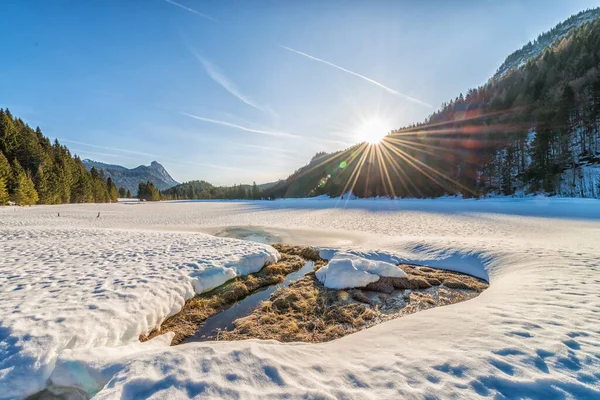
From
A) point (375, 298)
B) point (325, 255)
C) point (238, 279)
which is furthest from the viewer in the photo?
point (325, 255)

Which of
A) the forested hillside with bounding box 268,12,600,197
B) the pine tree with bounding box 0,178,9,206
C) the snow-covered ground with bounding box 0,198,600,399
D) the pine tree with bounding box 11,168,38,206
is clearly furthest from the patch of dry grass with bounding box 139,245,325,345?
the pine tree with bounding box 11,168,38,206

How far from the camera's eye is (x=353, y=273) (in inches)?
314

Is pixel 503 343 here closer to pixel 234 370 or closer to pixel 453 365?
pixel 453 365

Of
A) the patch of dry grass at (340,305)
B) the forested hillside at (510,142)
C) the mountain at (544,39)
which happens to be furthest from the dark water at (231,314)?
the mountain at (544,39)

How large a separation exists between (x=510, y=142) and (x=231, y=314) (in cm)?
7059

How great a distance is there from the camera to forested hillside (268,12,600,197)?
3866 cm

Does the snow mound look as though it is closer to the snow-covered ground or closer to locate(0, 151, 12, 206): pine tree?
the snow-covered ground

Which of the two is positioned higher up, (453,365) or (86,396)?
(453,365)

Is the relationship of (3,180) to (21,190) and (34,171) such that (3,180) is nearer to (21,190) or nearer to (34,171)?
(21,190)

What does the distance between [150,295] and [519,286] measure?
10184 mm

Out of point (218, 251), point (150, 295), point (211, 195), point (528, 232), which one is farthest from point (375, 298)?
point (211, 195)

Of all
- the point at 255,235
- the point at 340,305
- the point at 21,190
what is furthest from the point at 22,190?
the point at 340,305

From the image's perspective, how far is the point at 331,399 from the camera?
2521 millimetres

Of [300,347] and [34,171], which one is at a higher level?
[34,171]
